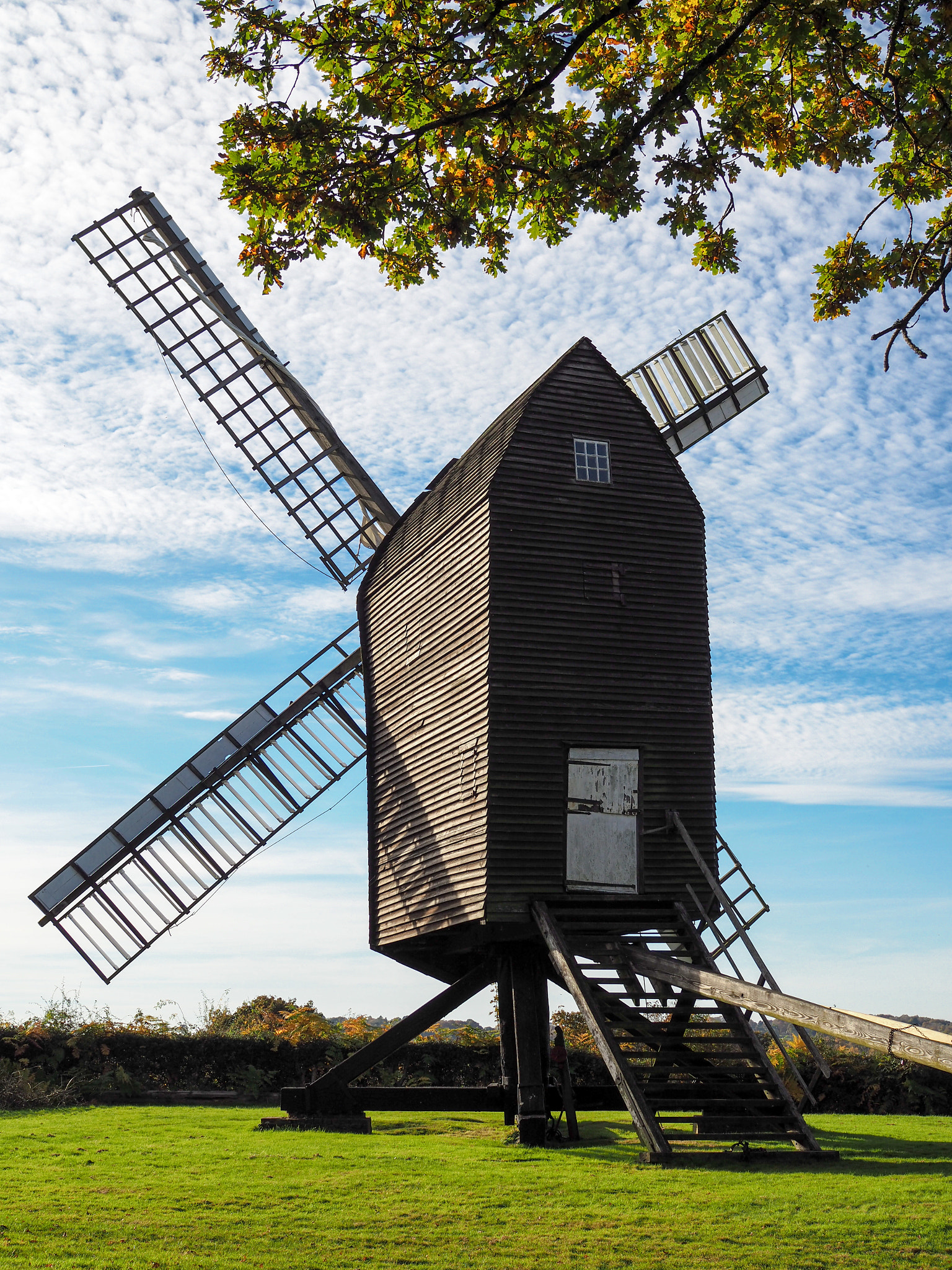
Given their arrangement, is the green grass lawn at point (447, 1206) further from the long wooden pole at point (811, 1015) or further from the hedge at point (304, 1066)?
the hedge at point (304, 1066)

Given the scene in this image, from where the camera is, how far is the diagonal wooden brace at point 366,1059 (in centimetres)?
1570

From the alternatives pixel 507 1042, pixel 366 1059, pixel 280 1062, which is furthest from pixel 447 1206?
pixel 280 1062

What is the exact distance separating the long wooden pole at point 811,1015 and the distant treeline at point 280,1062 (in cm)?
947

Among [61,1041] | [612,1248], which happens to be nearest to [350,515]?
[61,1041]

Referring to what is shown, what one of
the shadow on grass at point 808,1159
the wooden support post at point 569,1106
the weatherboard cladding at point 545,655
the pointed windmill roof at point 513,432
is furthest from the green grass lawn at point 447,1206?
the pointed windmill roof at point 513,432

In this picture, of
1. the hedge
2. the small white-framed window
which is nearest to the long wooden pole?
the small white-framed window

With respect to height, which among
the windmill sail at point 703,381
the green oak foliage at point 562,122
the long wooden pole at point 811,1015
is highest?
the windmill sail at point 703,381

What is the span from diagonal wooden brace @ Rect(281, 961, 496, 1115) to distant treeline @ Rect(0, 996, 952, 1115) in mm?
5212

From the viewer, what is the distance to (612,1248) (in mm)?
8398

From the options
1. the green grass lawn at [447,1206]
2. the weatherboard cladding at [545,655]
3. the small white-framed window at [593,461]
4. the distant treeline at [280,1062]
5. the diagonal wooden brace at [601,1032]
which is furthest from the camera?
the distant treeline at [280,1062]

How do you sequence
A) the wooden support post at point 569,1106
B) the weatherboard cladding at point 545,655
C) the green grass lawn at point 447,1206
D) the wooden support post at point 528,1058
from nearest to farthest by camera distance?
the green grass lawn at point 447,1206, the wooden support post at point 528,1058, the wooden support post at point 569,1106, the weatherboard cladding at point 545,655

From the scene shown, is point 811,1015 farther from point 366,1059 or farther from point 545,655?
point 366,1059

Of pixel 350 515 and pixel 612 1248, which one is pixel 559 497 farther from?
pixel 612 1248

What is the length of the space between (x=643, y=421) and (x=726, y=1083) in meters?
9.32
